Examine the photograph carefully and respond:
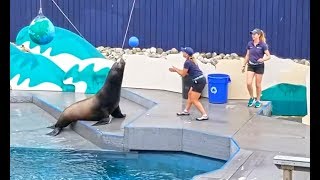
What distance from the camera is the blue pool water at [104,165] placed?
684cm

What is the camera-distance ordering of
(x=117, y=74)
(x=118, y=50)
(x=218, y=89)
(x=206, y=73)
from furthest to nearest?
(x=118, y=50), (x=206, y=73), (x=218, y=89), (x=117, y=74)

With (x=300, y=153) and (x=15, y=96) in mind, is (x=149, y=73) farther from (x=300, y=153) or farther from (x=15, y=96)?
(x=300, y=153)

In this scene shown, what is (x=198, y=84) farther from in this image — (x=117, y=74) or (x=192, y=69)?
(x=117, y=74)

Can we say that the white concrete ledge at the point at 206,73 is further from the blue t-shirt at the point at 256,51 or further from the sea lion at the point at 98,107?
the sea lion at the point at 98,107

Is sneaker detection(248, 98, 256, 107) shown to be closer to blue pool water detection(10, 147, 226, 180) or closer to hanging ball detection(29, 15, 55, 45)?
blue pool water detection(10, 147, 226, 180)

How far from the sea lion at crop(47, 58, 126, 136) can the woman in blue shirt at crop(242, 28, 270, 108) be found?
1.96m

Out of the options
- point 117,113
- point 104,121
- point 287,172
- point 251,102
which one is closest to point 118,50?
point 117,113

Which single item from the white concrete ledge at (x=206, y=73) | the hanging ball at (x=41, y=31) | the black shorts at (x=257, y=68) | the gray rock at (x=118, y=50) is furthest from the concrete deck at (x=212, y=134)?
the gray rock at (x=118, y=50)

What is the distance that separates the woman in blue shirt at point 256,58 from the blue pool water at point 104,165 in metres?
1.97

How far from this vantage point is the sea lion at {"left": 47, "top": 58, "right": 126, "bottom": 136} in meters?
8.90

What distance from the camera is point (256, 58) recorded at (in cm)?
899

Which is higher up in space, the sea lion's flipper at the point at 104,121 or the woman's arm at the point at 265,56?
the woman's arm at the point at 265,56

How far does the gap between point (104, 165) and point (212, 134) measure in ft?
4.60

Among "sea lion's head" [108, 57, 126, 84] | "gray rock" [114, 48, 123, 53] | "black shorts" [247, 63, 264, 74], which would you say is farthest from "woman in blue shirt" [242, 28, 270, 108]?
"gray rock" [114, 48, 123, 53]
